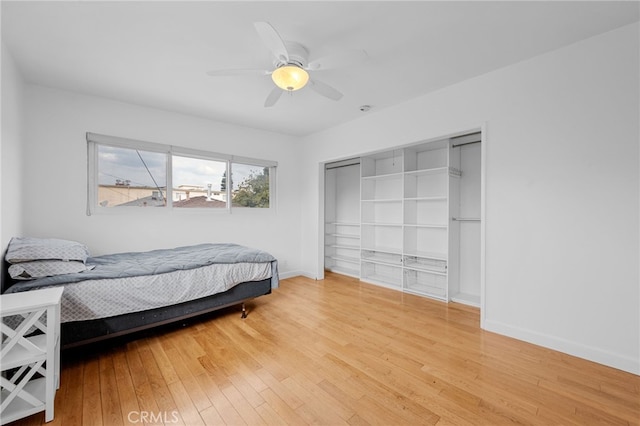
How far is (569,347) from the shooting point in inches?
87.8

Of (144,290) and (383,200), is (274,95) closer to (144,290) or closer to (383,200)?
(144,290)

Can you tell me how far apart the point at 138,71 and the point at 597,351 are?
4.65 metres

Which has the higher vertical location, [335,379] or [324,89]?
[324,89]

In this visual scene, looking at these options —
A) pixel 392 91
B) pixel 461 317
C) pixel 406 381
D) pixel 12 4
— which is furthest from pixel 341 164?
pixel 12 4

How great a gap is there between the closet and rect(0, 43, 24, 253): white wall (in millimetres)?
3933

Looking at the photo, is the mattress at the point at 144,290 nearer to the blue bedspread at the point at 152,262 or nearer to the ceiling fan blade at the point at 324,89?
the blue bedspread at the point at 152,262

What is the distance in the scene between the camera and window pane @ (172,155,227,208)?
3783 mm

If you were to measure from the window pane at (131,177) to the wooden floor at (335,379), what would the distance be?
5.72 ft

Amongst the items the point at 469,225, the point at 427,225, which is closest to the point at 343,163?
the point at 427,225

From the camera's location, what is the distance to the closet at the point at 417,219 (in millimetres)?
3520

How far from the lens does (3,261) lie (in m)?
2.10

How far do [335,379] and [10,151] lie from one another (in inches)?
124

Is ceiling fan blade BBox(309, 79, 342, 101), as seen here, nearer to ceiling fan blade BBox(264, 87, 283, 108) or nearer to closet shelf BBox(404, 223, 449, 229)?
ceiling fan blade BBox(264, 87, 283, 108)

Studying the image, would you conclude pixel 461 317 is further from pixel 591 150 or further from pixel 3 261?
pixel 3 261
